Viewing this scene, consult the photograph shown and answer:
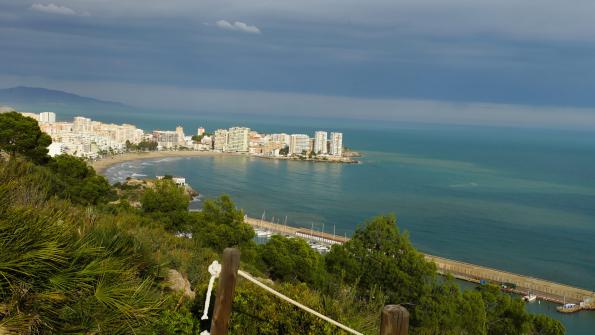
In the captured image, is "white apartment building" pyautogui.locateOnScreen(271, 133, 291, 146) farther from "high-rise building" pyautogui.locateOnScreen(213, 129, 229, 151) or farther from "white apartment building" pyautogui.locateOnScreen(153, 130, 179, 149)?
"white apartment building" pyautogui.locateOnScreen(153, 130, 179, 149)

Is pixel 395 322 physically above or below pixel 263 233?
above

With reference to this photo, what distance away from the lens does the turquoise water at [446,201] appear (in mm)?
17797

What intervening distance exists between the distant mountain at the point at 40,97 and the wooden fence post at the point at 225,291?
16378 cm

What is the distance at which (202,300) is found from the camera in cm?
202

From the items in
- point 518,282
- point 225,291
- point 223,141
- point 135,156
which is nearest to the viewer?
point 225,291

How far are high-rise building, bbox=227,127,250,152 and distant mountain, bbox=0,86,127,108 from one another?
385 ft

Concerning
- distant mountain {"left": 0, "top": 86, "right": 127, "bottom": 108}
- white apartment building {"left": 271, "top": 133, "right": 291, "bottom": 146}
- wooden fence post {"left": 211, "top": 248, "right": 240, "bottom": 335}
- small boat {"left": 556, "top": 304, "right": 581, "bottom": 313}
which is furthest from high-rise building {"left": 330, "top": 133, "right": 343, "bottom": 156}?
distant mountain {"left": 0, "top": 86, "right": 127, "bottom": 108}

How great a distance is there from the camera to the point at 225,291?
129cm

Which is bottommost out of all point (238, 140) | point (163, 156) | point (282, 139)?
point (163, 156)

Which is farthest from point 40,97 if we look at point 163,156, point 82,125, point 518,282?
point 518,282

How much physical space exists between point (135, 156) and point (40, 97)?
452 ft

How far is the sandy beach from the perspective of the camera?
118 ft

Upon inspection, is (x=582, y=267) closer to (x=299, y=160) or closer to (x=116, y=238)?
(x=116, y=238)

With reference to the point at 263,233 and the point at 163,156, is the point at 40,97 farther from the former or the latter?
the point at 263,233
